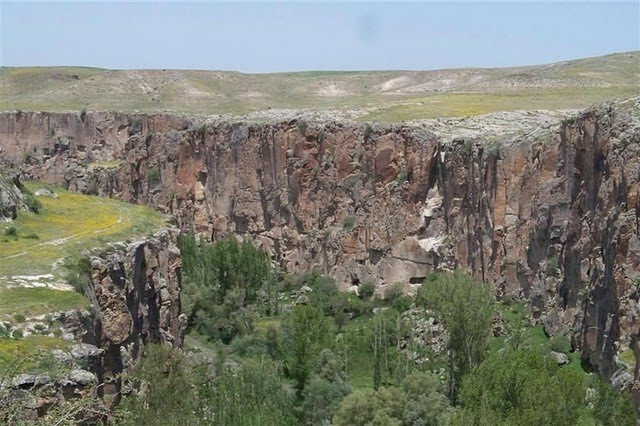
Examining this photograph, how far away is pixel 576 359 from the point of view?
38688mm

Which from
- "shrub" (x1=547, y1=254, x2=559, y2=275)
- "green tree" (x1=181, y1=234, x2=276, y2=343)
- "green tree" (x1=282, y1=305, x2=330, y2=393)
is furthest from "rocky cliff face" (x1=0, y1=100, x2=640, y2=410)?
"green tree" (x1=282, y1=305, x2=330, y2=393)

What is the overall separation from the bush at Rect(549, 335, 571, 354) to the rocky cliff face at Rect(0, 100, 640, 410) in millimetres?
594

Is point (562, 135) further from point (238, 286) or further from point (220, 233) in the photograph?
point (220, 233)

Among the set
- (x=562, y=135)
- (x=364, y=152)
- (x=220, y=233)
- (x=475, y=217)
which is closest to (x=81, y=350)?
→ (x=562, y=135)

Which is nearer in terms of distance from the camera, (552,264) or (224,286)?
(552,264)

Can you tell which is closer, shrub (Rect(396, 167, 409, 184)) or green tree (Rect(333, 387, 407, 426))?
green tree (Rect(333, 387, 407, 426))

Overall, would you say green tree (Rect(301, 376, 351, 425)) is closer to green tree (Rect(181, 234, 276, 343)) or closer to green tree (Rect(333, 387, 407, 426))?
green tree (Rect(333, 387, 407, 426))

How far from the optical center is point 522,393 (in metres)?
26.4

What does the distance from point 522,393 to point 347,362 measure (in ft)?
59.4

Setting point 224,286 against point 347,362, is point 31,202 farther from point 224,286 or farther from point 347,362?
point 347,362

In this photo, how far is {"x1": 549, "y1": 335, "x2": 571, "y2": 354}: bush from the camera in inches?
1571

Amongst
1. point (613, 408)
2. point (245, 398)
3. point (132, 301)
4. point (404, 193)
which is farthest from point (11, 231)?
point (404, 193)

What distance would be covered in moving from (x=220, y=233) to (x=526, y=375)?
1804 inches

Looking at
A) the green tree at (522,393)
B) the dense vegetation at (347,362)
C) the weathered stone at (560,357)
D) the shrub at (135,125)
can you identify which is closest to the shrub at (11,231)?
the dense vegetation at (347,362)
